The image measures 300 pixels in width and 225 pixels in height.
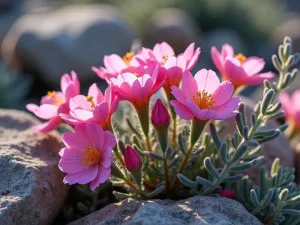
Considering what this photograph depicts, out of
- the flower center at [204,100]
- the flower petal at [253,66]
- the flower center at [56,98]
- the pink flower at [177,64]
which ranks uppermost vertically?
the flower petal at [253,66]

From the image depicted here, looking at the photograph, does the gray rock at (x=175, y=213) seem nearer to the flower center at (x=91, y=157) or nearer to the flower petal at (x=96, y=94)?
the flower center at (x=91, y=157)

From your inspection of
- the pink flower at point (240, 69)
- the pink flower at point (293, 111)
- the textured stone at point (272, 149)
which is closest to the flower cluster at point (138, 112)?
the pink flower at point (240, 69)

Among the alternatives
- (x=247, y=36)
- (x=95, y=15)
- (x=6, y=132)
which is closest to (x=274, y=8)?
(x=247, y=36)

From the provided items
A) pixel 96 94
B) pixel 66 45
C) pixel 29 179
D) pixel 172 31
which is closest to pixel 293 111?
pixel 96 94

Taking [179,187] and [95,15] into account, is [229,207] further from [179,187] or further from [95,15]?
[95,15]

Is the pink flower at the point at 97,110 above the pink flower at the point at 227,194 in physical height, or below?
above

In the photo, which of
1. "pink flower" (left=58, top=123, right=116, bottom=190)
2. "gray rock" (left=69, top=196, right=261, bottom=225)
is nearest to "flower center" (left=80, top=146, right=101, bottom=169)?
"pink flower" (left=58, top=123, right=116, bottom=190)

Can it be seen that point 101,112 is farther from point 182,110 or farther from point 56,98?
point 56,98

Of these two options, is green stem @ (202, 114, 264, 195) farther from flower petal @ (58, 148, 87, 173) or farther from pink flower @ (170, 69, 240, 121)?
flower petal @ (58, 148, 87, 173)
